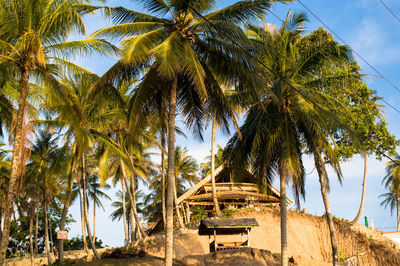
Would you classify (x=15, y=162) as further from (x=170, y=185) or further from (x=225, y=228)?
(x=225, y=228)

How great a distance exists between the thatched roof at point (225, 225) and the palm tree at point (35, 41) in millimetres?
9462

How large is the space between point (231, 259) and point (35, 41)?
1223 centimetres

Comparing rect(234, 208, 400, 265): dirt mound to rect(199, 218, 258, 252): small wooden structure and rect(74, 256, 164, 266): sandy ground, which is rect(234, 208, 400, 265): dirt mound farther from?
rect(74, 256, 164, 266): sandy ground

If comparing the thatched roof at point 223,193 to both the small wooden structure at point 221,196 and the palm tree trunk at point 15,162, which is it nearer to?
the small wooden structure at point 221,196

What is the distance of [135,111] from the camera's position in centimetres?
1650

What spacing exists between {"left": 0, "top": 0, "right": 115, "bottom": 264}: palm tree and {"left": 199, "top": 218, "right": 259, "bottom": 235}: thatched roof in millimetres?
9462

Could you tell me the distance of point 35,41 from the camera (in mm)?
14367

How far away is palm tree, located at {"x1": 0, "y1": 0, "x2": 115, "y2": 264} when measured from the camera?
14.4 metres

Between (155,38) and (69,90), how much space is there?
3668 millimetres

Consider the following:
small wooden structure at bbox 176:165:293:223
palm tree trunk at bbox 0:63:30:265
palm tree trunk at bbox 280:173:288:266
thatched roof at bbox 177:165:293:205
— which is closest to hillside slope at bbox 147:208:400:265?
small wooden structure at bbox 176:165:293:223

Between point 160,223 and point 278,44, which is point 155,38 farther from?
point 160,223

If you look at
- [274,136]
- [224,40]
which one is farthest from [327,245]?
[224,40]

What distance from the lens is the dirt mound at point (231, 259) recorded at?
1950cm

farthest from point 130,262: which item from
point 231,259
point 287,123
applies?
point 287,123
